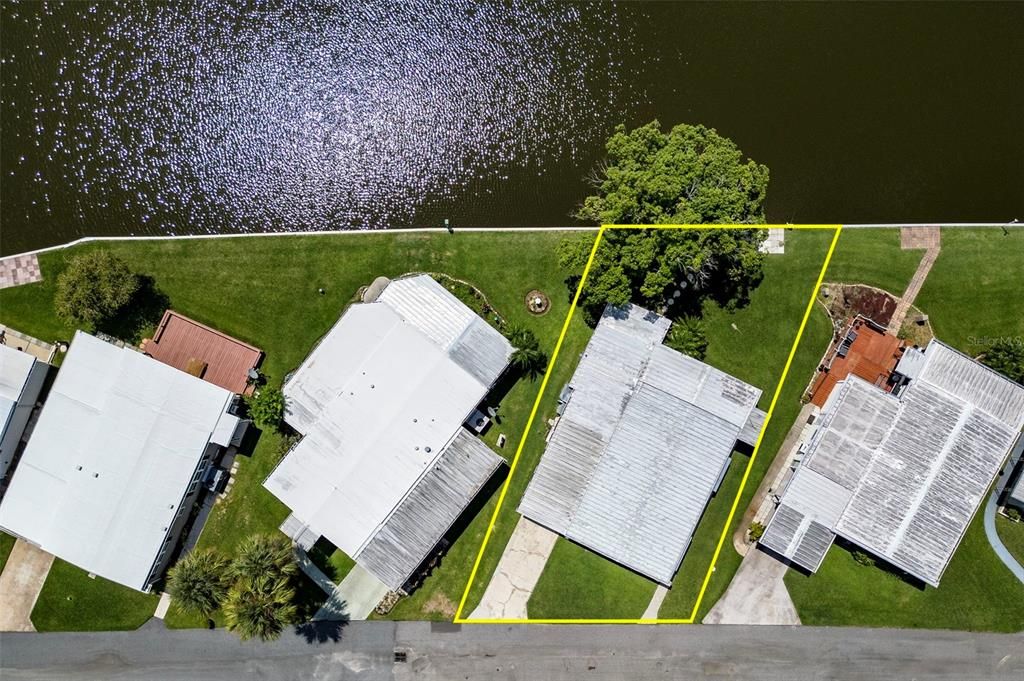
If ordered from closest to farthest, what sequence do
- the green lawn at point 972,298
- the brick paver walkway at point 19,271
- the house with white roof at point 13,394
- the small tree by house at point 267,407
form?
1. the small tree by house at point 267,407
2. the house with white roof at point 13,394
3. the green lawn at point 972,298
4. the brick paver walkway at point 19,271

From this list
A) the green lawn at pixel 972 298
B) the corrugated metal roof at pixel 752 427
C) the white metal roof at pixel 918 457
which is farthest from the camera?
the green lawn at pixel 972 298

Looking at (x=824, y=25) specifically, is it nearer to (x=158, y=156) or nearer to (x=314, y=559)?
(x=158, y=156)

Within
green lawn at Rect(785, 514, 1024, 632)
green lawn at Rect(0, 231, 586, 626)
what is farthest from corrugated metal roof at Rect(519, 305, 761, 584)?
green lawn at Rect(785, 514, 1024, 632)

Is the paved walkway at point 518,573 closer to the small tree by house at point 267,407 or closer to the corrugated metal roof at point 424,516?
the corrugated metal roof at point 424,516

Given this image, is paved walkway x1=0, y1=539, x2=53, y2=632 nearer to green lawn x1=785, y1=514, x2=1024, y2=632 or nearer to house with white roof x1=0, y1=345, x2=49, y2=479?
house with white roof x1=0, y1=345, x2=49, y2=479

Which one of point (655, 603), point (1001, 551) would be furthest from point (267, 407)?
point (1001, 551)

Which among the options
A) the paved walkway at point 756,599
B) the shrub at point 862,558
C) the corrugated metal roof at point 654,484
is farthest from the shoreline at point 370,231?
the paved walkway at point 756,599

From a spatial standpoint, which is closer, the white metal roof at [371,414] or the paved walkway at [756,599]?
the white metal roof at [371,414]

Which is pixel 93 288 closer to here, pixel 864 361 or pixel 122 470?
pixel 122 470
